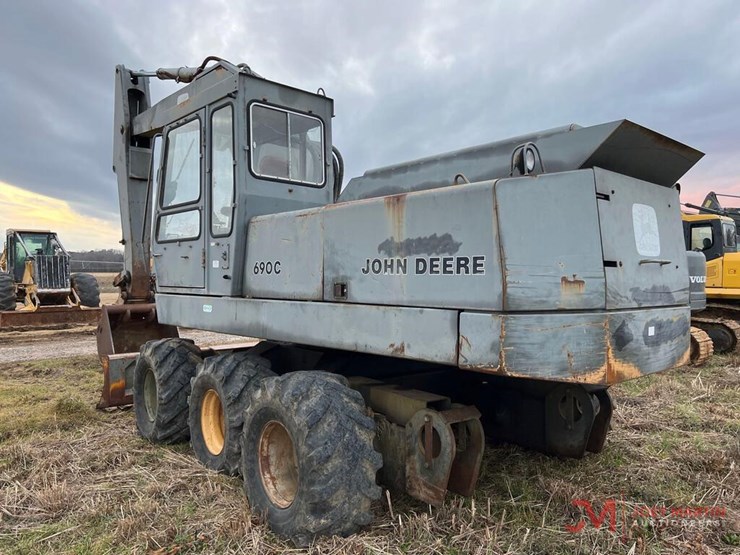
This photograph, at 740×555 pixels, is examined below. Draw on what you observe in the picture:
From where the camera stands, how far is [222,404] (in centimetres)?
394

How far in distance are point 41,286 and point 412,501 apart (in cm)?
1535

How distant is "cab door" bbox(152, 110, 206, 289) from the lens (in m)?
4.45

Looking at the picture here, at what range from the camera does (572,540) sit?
10.0 feet

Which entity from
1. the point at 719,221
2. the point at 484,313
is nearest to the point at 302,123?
the point at 484,313

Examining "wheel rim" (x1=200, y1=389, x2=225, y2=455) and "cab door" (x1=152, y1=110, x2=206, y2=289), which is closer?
"wheel rim" (x1=200, y1=389, x2=225, y2=455)

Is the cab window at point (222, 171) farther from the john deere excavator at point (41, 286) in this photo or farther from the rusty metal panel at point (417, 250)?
the john deere excavator at point (41, 286)

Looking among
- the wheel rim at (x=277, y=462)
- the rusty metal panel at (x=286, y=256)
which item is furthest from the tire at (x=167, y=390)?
the wheel rim at (x=277, y=462)

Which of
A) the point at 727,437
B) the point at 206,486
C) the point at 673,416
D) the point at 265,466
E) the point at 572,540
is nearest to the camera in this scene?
the point at 572,540

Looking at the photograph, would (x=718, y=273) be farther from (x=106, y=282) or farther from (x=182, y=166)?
(x=106, y=282)

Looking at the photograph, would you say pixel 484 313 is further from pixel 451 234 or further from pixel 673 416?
pixel 673 416

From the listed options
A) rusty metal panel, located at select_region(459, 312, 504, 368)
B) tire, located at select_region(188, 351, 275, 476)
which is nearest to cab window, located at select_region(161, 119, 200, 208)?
tire, located at select_region(188, 351, 275, 476)

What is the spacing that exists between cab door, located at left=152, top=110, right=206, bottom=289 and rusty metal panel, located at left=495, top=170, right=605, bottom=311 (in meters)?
2.71

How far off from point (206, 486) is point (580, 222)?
2951mm

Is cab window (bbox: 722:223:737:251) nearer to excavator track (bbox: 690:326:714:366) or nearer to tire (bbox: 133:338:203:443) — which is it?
excavator track (bbox: 690:326:714:366)
